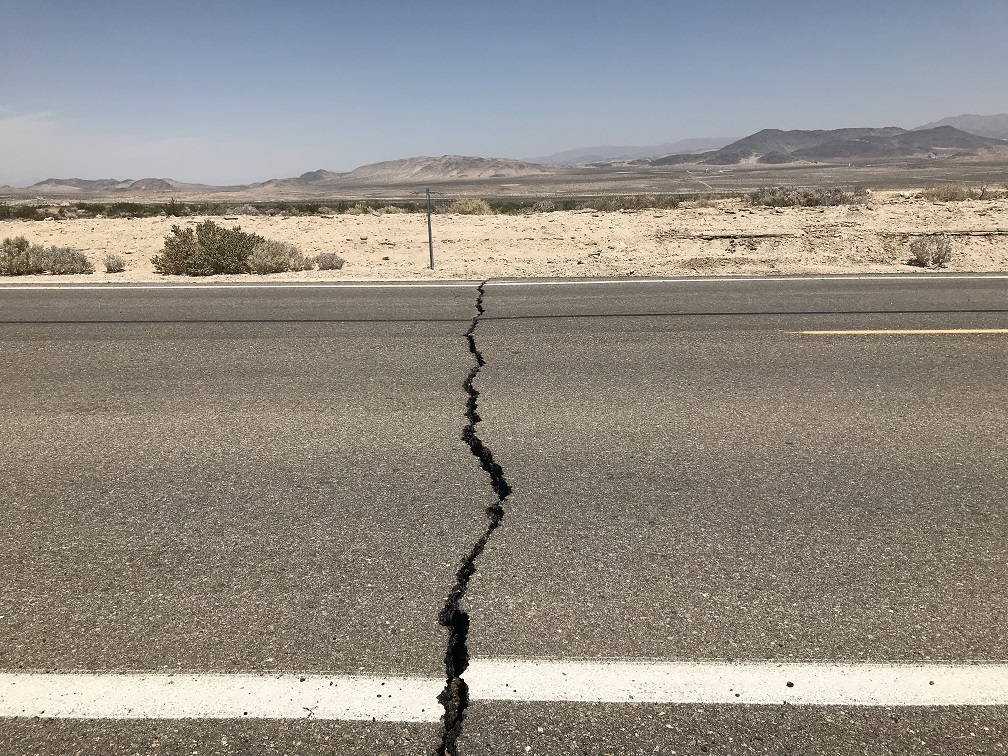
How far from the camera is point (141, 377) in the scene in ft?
20.0

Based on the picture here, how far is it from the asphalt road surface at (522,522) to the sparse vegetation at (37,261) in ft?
30.8

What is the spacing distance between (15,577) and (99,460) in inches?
51.7

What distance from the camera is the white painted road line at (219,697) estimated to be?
2.38 metres

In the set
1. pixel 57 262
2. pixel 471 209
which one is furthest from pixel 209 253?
pixel 471 209

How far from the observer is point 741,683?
97.7 inches

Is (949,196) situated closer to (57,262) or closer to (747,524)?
(57,262)

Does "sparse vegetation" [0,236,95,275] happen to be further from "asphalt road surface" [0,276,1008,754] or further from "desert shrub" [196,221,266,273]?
"asphalt road surface" [0,276,1008,754]

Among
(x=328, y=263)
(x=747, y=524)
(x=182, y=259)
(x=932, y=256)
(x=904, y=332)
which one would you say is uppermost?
(x=182, y=259)

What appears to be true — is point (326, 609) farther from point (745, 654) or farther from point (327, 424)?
point (327, 424)

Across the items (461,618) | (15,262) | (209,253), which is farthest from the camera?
(15,262)

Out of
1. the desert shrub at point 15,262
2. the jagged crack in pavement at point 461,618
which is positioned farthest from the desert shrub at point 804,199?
the jagged crack in pavement at point 461,618

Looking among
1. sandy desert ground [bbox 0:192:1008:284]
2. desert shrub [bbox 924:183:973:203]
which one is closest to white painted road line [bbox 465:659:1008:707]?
sandy desert ground [bbox 0:192:1008:284]

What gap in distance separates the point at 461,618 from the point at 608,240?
18.4 metres

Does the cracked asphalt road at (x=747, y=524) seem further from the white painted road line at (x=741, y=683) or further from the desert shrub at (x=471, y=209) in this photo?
the desert shrub at (x=471, y=209)
